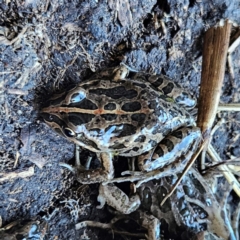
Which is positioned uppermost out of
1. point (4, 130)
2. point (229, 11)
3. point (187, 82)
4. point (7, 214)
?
point (229, 11)

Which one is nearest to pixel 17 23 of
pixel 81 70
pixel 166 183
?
pixel 81 70

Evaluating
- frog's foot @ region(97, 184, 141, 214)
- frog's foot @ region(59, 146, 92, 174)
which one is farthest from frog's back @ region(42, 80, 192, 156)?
frog's foot @ region(97, 184, 141, 214)

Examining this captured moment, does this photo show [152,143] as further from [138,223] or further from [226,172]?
[226,172]

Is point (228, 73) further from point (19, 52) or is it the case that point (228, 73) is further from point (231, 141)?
point (19, 52)

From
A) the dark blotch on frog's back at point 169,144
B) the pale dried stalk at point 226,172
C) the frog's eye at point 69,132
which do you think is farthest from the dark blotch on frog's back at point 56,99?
the pale dried stalk at point 226,172

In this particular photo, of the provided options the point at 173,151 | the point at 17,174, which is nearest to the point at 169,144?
the point at 173,151

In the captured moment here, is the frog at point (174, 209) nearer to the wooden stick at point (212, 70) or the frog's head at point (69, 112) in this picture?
the wooden stick at point (212, 70)
